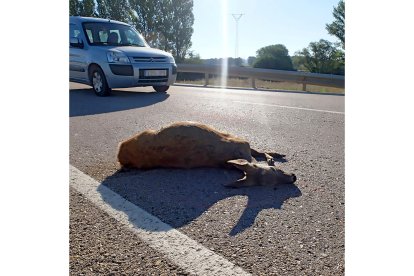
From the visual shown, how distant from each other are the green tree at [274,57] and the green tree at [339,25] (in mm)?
375

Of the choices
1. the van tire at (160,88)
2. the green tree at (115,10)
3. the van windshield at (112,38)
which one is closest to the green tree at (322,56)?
the green tree at (115,10)

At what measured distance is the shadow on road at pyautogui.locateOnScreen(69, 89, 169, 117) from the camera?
5191 millimetres

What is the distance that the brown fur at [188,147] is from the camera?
2141 millimetres

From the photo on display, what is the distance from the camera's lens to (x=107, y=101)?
6121 millimetres

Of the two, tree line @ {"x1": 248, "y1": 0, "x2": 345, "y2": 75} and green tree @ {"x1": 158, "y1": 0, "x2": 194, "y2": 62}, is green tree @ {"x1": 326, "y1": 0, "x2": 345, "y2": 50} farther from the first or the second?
green tree @ {"x1": 158, "y1": 0, "x2": 194, "y2": 62}

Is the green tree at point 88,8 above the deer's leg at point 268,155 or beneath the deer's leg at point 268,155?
above

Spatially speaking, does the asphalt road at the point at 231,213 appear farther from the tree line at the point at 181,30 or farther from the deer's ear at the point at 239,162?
the tree line at the point at 181,30

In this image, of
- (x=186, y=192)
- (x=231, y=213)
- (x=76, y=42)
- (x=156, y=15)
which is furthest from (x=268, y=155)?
(x=76, y=42)

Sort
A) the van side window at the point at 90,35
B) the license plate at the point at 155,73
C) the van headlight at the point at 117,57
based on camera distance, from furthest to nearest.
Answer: the license plate at the point at 155,73 < the van headlight at the point at 117,57 < the van side window at the point at 90,35

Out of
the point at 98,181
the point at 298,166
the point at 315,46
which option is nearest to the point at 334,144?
the point at 298,166

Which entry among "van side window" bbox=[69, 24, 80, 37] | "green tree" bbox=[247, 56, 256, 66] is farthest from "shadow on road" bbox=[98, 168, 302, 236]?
"van side window" bbox=[69, 24, 80, 37]

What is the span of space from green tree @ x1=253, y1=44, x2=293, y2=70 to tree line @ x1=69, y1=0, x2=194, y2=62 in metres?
0.48

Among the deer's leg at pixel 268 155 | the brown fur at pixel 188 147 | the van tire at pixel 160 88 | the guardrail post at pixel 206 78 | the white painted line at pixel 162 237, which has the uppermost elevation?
the guardrail post at pixel 206 78

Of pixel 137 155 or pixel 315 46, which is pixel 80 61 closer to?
pixel 137 155
